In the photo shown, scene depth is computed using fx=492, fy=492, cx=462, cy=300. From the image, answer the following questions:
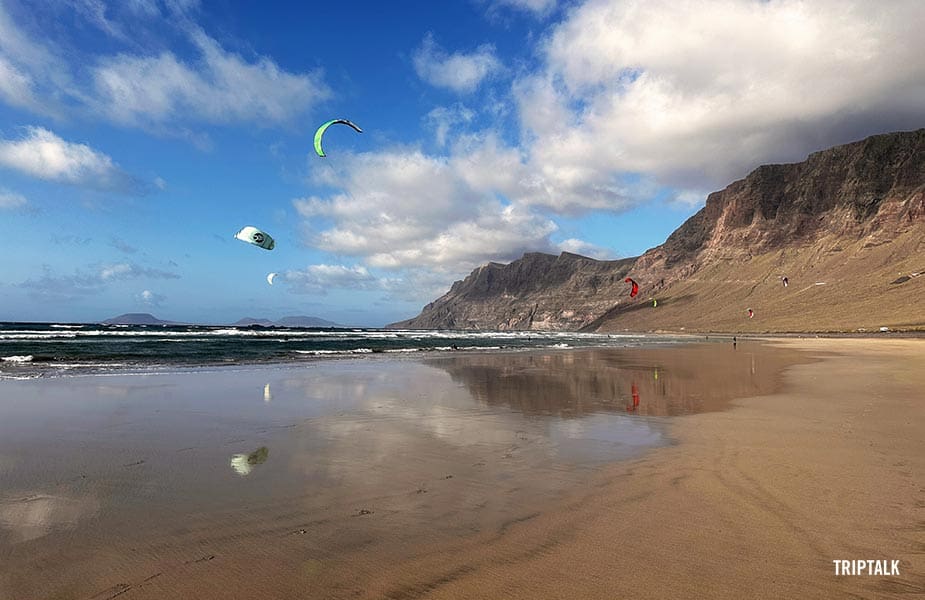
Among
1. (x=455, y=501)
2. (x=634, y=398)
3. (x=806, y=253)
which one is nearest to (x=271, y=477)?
(x=455, y=501)

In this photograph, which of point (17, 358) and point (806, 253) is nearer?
point (17, 358)

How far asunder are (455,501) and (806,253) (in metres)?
159

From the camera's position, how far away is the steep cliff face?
330 ft

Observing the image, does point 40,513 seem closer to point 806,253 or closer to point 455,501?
point 455,501

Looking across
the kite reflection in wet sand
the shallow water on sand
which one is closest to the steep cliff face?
the shallow water on sand

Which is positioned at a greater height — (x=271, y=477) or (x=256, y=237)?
(x=256, y=237)

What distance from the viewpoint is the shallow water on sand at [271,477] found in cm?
397

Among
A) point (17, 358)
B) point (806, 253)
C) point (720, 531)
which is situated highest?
point (806, 253)

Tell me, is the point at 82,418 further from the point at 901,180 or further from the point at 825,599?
the point at 901,180

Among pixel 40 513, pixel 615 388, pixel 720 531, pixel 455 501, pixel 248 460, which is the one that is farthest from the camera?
pixel 615 388

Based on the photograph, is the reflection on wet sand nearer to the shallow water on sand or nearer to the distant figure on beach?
the shallow water on sand

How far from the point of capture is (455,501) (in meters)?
5.52

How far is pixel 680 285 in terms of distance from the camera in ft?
539

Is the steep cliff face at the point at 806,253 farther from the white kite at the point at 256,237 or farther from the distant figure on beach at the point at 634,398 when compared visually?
the white kite at the point at 256,237
